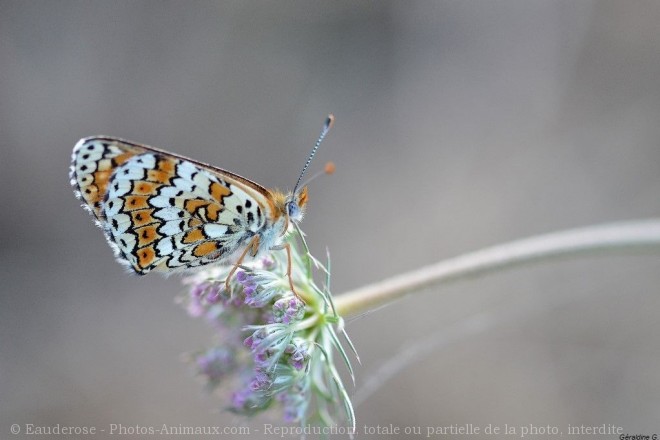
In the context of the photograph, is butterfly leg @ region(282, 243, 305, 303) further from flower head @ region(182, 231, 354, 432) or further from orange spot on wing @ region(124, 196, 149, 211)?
orange spot on wing @ region(124, 196, 149, 211)

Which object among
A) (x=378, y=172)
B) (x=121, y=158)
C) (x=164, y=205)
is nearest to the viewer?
(x=121, y=158)

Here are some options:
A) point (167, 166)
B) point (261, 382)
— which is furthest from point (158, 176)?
point (261, 382)

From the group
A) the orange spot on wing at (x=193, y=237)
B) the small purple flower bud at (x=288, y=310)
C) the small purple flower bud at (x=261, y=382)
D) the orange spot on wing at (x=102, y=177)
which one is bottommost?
the small purple flower bud at (x=261, y=382)

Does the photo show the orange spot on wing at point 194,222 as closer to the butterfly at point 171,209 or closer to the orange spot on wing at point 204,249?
the butterfly at point 171,209

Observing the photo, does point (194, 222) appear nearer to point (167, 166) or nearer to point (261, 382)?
point (167, 166)

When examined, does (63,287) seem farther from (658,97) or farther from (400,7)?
(658,97)

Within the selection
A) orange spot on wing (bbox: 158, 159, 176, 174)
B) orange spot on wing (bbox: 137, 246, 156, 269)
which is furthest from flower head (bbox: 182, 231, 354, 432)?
orange spot on wing (bbox: 158, 159, 176, 174)

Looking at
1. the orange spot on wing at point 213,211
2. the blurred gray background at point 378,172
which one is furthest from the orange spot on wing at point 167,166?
the blurred gray background at point 378,172

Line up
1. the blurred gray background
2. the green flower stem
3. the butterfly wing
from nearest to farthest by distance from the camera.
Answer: the green flower stem → the butterfly wing → the blurred gray background
